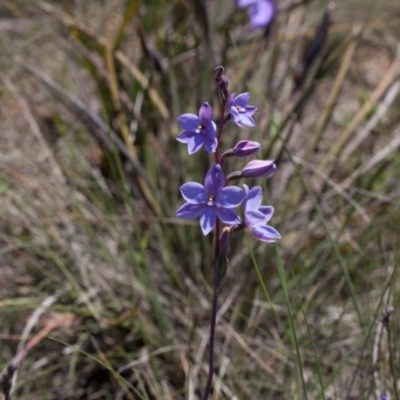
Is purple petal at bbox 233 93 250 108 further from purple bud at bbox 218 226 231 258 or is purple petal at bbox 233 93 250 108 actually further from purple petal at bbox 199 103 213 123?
purple bud at bbox 218 226 231 258

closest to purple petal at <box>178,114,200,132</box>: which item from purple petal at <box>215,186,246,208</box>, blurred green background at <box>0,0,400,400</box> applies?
purple petal at <box>215,186,246,208</box>

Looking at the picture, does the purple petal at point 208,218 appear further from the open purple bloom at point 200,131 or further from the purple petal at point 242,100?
the purple petal at point 242,100

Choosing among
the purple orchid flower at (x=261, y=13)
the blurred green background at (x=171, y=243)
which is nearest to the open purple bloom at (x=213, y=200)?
the blurred green background at (x=171, y=243)

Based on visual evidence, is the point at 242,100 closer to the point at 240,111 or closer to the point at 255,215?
the point at 240,111

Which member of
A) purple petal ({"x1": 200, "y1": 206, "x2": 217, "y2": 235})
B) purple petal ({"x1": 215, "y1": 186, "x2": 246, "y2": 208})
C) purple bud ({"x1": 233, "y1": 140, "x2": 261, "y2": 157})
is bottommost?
purple petal ({"x1": 200, "y1": 206, "x2": 217, "y2": 235})

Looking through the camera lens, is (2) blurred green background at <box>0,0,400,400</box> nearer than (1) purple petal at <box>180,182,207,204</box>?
No

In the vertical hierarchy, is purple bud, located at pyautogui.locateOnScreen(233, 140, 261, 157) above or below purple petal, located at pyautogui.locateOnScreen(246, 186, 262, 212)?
above
